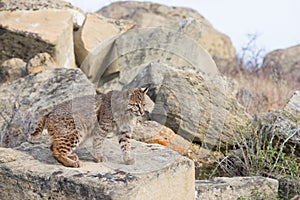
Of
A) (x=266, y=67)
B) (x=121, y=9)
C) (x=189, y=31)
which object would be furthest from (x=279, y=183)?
(x=121, y=9)

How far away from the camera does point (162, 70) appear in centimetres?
758

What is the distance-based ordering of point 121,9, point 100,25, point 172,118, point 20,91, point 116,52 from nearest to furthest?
point 172,118 → point 20,91 → point 116,52 → point 100,25 → point 121,9

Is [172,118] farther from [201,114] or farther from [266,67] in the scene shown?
[266,67]

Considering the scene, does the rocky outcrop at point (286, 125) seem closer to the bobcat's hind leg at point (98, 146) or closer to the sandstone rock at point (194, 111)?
the sandstone rock at point (194, 111)

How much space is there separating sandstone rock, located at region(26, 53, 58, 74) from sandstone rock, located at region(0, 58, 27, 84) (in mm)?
285

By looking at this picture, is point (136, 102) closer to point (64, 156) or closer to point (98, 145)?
point (98, 145)

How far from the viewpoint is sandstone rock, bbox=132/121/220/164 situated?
6477 millimetres

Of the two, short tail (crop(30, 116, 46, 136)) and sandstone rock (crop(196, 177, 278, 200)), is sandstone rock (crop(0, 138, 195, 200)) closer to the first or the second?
short tail (crop(30, 116, 46, 136))

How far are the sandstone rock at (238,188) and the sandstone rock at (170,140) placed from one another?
3.90ft

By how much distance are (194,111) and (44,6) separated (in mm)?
4798

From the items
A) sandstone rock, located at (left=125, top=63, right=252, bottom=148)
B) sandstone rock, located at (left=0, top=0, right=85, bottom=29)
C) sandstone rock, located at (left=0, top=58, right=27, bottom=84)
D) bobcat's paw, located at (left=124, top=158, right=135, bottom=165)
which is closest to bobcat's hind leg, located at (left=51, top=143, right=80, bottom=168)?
bobcat's paw, located at (left=124, top=158, right=135, bottom=165)

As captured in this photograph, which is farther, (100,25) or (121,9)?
(121,9)

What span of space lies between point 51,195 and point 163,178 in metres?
0.96

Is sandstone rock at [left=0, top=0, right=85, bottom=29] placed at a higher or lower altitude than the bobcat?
lower
